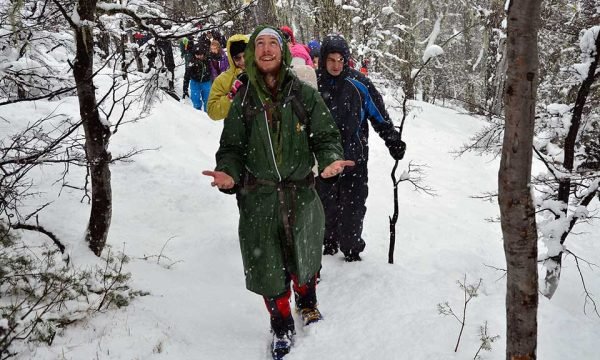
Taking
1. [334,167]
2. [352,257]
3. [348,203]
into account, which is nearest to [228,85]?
[348,203]

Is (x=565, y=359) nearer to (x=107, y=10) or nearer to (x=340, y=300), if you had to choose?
(x=340, y=300)

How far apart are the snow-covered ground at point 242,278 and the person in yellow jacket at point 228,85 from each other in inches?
69.2

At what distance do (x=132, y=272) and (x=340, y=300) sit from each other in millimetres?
2063

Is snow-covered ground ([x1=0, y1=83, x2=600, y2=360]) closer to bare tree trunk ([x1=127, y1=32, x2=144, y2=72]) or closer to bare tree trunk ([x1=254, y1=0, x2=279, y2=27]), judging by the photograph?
bare tree trunk ([x1=127, y1=32, x2=144, y2=72])

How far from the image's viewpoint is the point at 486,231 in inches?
265

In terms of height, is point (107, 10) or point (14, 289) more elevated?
point (107, 10)

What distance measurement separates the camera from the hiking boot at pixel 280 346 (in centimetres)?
290

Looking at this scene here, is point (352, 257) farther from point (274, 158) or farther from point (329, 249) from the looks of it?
point (274, 158)

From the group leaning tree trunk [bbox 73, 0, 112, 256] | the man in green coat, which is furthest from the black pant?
leaning tree trunk [bbox 73, 0, 112, 256]

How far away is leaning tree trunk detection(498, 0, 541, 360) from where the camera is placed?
1.74m

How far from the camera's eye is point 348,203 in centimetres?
423

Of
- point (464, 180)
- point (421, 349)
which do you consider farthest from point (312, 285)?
point (464, 180)

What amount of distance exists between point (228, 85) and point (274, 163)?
1.75 m

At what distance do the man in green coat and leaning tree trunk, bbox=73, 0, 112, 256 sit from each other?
133 cm
